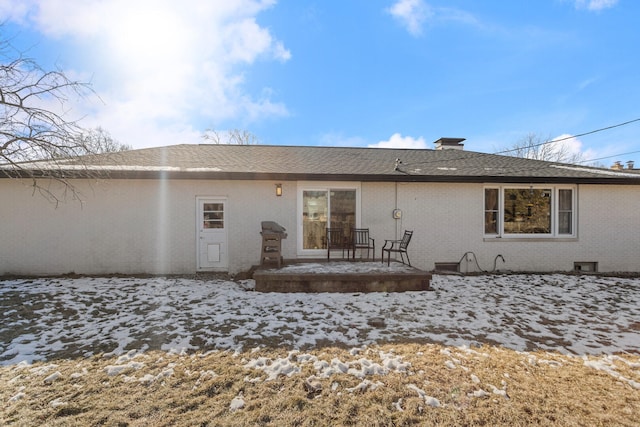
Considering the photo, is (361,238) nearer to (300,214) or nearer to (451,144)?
(300,214)

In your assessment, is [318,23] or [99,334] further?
[318,23]

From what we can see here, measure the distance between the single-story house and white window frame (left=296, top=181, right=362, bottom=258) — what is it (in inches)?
1.0

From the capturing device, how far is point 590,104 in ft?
45.8

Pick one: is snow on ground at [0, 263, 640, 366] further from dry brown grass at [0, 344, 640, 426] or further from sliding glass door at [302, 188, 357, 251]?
sliding glass door at [302, 188, 357, 251]

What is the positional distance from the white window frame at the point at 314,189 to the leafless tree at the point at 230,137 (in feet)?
57.7

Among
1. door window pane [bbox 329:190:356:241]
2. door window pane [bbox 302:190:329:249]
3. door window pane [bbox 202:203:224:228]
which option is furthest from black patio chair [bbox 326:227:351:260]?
door window pane [bbox 202:203:224:228]

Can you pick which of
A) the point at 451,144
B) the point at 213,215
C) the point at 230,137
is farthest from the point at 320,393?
the point at 230,137

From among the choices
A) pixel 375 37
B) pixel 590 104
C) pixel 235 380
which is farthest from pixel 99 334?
pixel 590 104

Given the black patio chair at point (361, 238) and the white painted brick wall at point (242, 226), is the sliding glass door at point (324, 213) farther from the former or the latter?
the white painted brick wall at point (242, 226)

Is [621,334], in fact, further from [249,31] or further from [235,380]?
[249,31]

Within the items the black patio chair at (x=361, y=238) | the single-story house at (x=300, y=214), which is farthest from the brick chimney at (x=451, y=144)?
the black patio chair at (x=361, y=238)

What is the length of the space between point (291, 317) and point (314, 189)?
3.70m

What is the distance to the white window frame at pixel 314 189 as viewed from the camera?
23.7ft

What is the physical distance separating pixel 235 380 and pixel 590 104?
18790 mm
